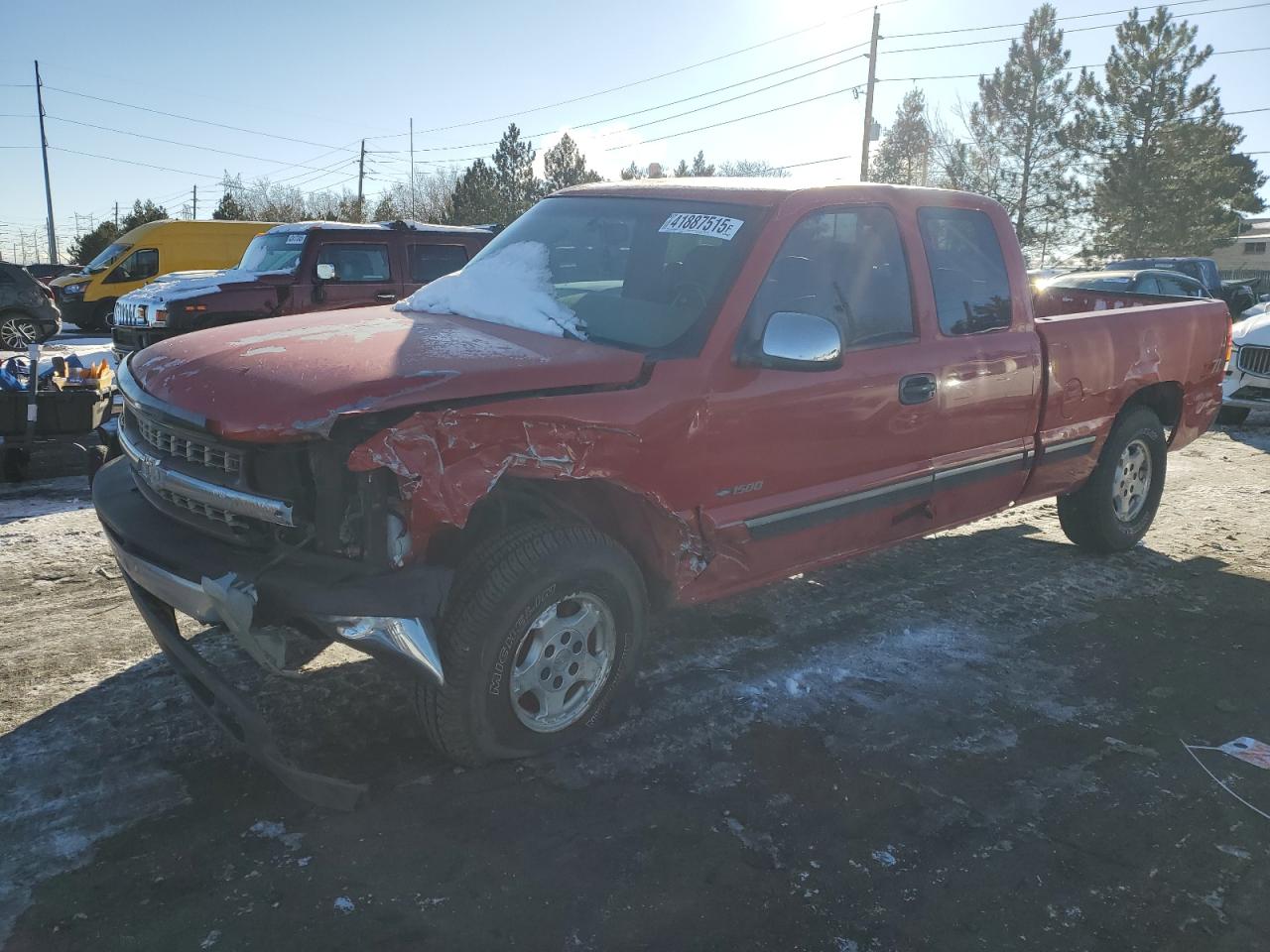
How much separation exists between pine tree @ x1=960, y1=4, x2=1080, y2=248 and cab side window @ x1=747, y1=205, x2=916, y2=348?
42024 mm

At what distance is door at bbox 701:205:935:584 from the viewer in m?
3.63

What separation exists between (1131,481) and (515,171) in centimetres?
4706

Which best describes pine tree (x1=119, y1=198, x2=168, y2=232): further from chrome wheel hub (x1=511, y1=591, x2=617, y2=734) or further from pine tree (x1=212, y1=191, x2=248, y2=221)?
chrome wheel hub (x1=511, y1=591, x2=617, y2=734)

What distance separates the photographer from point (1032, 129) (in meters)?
42.4

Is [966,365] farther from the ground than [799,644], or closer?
farther from the ground

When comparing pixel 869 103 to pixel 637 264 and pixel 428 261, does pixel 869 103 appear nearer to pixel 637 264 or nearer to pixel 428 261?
pixel 428 261

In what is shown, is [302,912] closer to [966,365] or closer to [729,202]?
[729,202]

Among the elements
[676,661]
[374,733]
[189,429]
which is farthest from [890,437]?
[189,429]

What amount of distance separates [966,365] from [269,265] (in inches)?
342

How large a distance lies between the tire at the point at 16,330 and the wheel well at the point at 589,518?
653 inches

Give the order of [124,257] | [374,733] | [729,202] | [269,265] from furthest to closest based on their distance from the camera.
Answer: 1. [124,257]
2. [269,265]
3. [729,202]
4. [374,733]

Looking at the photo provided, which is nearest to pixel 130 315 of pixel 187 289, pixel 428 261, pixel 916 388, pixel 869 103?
pixel 187 289

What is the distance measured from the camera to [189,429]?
9.87 feet

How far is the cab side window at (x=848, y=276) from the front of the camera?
3.93m
